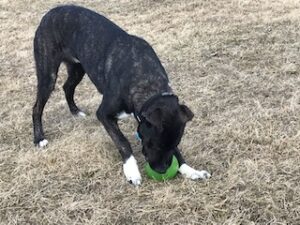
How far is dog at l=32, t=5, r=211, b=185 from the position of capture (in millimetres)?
4270

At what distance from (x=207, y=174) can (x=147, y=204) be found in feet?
2.23

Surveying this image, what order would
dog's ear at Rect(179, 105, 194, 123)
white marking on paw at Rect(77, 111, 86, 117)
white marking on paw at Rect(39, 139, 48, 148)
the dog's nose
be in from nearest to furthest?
1. dog's ear at Rect(179, 105, 194, 123)
2. the dog's nose
3. white marking on paw at Rect(39, 139, 48, 148)
4. white marking on paw at Rect(77, 111, 86, 117)

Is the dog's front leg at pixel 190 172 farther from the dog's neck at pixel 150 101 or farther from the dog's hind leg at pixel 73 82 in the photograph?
the dog's hind leg at pixel 73 82

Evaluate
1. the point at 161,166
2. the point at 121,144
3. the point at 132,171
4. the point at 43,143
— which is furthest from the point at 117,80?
the point at 43,143

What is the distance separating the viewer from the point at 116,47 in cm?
523

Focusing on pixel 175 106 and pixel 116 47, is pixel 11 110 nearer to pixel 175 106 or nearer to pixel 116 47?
pixel 116 47

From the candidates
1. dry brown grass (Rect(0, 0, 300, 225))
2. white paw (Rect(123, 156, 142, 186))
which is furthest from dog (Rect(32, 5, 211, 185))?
dry brown grass (Rect(0, 0, 300, 225))

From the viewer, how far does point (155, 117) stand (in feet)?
13.6

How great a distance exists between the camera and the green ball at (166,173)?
184 inches

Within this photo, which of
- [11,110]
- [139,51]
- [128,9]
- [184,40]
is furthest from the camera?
[128,9]

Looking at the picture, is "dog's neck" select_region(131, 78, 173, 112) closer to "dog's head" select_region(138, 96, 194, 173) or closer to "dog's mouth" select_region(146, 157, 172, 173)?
"dog's head" select_region(138, 96, 194, 173)

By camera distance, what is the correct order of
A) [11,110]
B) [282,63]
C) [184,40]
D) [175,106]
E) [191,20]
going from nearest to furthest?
[175,106] → [11,110] → [282,63] → [184,40] → [191,20]

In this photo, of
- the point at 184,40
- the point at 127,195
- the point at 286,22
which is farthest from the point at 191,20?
the point at 127,195

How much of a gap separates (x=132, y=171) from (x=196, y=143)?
0.91 m
